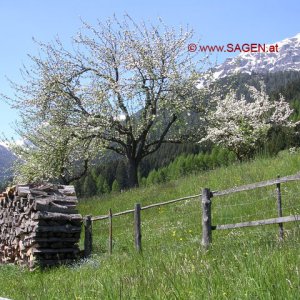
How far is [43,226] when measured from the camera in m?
13.3

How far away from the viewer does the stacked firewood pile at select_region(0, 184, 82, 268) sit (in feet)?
43.4

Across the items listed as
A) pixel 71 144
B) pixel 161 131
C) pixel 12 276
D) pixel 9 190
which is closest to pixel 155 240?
pixel 12 276

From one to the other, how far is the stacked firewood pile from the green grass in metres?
0.63

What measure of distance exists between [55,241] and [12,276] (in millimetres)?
1601

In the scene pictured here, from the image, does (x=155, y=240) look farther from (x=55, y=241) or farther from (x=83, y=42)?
(x=83, y=42)

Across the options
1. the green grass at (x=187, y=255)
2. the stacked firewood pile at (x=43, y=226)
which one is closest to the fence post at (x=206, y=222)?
the green grass at (x=187, y=255)

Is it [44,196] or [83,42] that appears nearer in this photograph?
[44,196]

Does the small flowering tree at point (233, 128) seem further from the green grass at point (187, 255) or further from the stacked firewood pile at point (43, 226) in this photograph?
the stacked firewood pile at point (43, 226)

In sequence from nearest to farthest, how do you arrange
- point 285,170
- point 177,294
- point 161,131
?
point 177,294
point 285,170
point 161,131

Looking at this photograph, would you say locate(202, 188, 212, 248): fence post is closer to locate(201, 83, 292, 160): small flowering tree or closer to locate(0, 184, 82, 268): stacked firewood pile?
locate(0, 184, 82, 268): stacked firewood pile

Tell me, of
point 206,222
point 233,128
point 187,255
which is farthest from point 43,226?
point 233,128

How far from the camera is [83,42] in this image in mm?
30766

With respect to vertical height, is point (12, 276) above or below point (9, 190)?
below

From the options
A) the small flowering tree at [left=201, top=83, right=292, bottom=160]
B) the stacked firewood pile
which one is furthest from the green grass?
the small flowering tree at [left=201, top=83, right=292, bottom=160]
